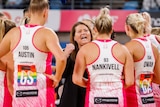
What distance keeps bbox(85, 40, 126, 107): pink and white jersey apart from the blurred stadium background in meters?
8.41

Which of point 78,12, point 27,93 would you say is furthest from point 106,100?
point 78,12

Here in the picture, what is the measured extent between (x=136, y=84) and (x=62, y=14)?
8.40m

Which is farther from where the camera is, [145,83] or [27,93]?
[145,83]

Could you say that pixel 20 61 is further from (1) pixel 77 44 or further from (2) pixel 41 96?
(1) pixel 77 44

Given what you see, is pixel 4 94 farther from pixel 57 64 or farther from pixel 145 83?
pixel 145 83

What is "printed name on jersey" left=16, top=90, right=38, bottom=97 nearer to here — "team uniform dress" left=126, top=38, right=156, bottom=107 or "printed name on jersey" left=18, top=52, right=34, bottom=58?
"printed name on jersey" left=18, top=52, right=34, bottom=58

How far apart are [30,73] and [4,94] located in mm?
665

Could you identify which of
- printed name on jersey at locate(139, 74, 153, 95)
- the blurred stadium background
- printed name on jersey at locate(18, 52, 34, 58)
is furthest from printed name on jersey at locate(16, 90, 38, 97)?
the blurred stadium background

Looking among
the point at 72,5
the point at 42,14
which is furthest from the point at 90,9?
the point at 42,14

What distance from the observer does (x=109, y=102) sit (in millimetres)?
4898

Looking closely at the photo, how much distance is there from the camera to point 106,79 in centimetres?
488

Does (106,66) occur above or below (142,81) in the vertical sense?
above

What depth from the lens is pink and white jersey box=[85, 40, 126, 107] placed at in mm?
4875

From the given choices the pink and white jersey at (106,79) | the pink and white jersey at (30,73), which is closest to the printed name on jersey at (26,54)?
the pink and white jersey at (30,73)
